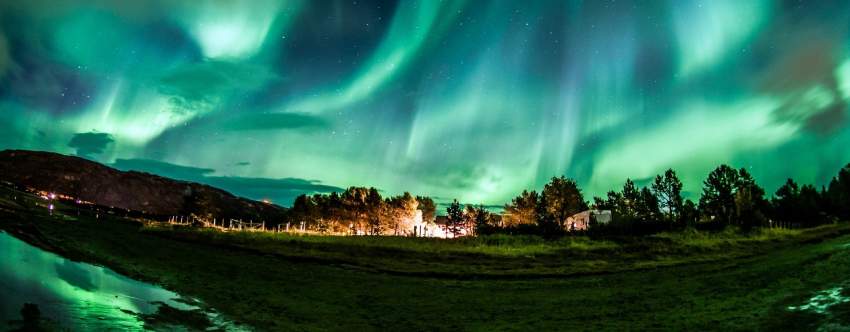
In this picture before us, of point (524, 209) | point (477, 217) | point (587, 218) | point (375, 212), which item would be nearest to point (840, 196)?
point (587, 218)

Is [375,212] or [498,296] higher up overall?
[375,212]

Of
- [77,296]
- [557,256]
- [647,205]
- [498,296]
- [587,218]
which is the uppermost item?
[647,205]

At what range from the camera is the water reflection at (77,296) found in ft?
18.8

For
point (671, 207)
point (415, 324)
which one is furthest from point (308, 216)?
point (415, 324)

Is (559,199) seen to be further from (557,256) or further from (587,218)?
(557,256)

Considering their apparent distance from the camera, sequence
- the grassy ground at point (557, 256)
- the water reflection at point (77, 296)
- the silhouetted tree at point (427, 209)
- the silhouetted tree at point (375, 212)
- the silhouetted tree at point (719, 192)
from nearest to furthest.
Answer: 1. the water reflection at point (77, 296)
2. the grassy ground at point (557, 256)
3. the silhouetted tree at point (719, 192)
4. the silhouetted tree at point (375, 212)
5. the silhouetted tree at point (427, 209)

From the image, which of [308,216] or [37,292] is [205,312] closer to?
[37,292]

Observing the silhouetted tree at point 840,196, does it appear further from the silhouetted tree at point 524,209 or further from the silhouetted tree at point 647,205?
the silhouetted tree at point 524,209

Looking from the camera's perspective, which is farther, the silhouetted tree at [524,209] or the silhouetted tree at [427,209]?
the silhouetted tree at [427,209]

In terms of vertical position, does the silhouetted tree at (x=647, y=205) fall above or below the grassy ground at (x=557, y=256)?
above

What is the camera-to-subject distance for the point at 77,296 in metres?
6.98

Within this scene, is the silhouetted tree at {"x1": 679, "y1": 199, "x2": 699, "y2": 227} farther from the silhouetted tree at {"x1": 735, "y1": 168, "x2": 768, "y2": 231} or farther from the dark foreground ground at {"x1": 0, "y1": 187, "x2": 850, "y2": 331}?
the dark foreground ground at {"x1": 0, "y1": 187, "x2": 850, "y2": 331}

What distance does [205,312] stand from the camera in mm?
8719

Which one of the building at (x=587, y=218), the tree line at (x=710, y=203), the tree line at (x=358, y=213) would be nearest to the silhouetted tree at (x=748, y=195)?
the tree line at (x=710, y=203)
